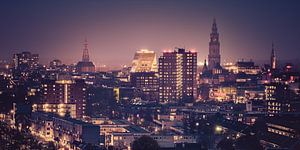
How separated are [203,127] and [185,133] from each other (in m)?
1.06

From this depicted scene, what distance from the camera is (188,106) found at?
164ft

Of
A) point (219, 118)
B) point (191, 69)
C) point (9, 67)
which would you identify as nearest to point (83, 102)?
point (219, 118)

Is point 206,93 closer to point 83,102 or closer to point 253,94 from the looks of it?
point 253,94

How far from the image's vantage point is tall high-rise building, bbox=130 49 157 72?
264 feet

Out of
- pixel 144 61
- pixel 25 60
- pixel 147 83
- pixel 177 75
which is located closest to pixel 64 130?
pixel 177 75

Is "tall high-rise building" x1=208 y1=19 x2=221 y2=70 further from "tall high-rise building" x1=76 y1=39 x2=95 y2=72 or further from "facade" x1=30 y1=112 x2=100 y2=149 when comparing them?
"facade" x1=30 y1=112 x2=100 y2=149

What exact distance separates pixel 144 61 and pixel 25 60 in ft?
39.6

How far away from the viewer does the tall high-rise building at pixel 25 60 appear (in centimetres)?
7331

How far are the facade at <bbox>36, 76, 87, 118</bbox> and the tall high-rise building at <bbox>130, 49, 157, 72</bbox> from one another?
103 feet

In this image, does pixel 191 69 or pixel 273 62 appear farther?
pixel 273 62

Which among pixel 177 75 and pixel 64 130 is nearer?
pixel 64 130

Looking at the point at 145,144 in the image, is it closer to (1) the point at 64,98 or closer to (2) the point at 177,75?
(1) the point at 64,98

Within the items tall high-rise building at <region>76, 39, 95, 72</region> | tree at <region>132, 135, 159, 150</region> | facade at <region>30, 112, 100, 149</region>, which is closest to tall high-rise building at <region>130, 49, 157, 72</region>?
tall high-rise building at <region>76, 39, 95, 72</region>

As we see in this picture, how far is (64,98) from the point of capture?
47.7 metres
